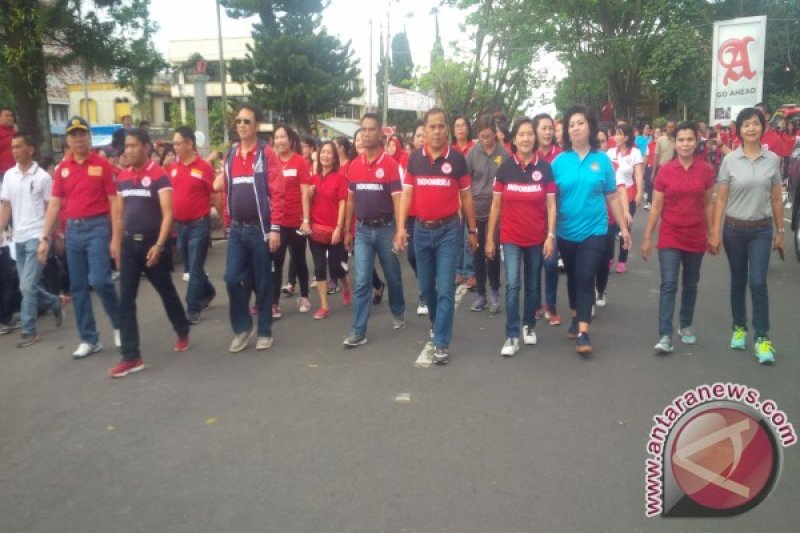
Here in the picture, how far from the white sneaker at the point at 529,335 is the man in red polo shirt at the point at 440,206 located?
0.80 meters

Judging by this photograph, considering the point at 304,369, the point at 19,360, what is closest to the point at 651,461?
the point at 304,369

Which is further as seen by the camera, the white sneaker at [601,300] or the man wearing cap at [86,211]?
the white sneaker at [601,300]

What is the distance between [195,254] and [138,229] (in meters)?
1.58

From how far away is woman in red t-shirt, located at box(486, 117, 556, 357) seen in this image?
6129 millimetres

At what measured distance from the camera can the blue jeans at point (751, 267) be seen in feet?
18.8

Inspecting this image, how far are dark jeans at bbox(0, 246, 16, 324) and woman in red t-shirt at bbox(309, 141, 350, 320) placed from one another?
321 cm

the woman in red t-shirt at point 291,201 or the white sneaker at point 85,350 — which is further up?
the woman in red t-shirt at point 291,201

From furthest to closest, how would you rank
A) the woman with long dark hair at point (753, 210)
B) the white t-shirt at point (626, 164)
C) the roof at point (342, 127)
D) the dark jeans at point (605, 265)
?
the roof at point (342, 127) < the white t-shirt at point (626, 164) < the dark jeans at point (605, 265) < the woman with long dark hair at point (753, 210)

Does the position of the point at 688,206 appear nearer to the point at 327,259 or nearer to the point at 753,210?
the point at 753,210

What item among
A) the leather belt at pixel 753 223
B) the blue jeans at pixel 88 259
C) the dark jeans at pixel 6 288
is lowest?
the dark jeans at pixel 6 288

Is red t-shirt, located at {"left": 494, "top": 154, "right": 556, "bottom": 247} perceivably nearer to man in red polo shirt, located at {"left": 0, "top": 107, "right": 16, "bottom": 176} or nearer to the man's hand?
the man's hand

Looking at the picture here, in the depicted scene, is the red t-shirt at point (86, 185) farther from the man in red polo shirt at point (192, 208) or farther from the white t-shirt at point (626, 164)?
the white t-shirt at point (626, 164)

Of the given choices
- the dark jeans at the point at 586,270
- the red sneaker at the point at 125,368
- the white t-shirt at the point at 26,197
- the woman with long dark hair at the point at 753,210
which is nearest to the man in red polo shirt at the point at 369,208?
the dark jeans at the point at 586,270

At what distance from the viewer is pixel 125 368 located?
5.93m
